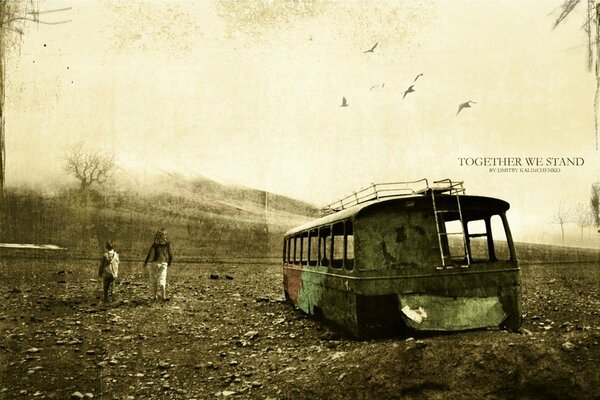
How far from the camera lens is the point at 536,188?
37.0 ft

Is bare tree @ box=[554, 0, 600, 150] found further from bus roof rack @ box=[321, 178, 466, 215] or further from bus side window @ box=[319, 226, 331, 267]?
bus side window @ box=[319, 226, 331, 267]

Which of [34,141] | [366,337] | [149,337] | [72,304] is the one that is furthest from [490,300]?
[34,141]

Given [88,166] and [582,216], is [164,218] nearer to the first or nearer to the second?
[88,166]

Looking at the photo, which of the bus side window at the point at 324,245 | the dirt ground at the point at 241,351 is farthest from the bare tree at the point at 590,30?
the bus side window at the point at 324,245

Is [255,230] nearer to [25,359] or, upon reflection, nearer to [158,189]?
[158,189]

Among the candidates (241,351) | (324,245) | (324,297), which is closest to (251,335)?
(241,351)

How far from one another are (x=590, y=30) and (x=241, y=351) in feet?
37.7

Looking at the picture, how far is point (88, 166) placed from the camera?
1023 centimetres

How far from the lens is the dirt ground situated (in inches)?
167

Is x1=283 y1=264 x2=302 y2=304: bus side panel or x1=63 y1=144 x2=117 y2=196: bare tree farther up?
x1=63 y1=144 x2=117 y2=196: bare tree

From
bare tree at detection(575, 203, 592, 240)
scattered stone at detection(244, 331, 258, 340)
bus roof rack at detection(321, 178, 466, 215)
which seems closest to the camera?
bus roof rack at detection(321, 178, 466, 215)

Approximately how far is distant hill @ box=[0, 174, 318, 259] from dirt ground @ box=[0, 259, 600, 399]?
3.23ft

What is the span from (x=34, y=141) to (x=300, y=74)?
253 inches

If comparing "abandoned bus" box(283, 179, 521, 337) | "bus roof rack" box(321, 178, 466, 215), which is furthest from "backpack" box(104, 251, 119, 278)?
"abandoned bus" box(283, 179, 521, 337)
